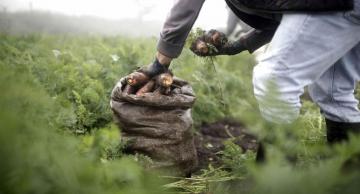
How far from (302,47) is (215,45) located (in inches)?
34.8

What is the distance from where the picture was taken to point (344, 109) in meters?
2.53

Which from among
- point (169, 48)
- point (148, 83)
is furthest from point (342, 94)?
point (148, 83)

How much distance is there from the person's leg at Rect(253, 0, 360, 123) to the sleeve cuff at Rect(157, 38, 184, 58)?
1.93 feet

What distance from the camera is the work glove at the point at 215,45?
279 centimetres

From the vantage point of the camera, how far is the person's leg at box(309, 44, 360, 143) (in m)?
2.49

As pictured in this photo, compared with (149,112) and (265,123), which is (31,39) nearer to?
(149,112)

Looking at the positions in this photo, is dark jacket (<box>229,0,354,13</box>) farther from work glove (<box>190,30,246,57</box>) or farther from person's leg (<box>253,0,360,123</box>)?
work glove (<box>190,30,246,57</box>)

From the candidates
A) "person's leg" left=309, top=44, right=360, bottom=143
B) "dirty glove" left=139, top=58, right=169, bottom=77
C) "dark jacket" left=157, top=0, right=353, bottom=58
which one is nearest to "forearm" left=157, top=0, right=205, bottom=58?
"dark jacket" left=157, top=0, right=353, bottom=58

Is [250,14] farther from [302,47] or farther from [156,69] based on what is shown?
[156,69]

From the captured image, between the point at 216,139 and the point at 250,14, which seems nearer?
the point at 250,14

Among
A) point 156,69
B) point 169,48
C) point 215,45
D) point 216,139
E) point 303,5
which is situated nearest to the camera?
point 303,5

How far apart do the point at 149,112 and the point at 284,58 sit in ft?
3.55

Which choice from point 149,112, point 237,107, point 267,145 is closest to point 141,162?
point 149,112

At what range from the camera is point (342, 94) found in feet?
8.30
